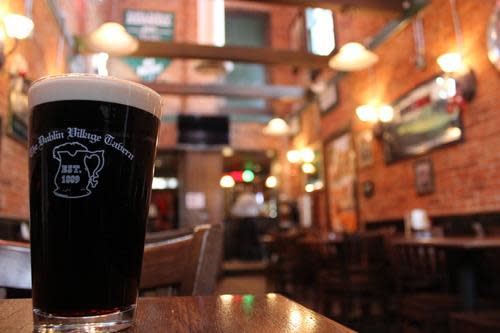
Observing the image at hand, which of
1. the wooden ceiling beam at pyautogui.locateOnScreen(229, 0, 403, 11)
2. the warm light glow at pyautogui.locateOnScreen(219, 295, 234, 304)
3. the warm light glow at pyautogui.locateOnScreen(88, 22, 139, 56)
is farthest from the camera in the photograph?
the wooden ceiling beam at pyautogui.locateOnScreen(229, 0, 403, 11)

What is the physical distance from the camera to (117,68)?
948 cm

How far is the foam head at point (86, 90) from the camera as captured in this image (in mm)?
436

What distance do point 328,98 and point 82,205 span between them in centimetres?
816

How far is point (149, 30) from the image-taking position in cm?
877

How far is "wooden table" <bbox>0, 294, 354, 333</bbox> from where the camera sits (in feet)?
1.25

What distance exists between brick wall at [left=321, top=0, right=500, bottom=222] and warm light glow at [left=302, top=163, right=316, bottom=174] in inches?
88.0

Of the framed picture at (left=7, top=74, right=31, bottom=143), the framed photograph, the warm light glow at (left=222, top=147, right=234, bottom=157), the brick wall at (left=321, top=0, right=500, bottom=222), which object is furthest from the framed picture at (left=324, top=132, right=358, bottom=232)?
the framed picture at (left=7, top=74, right=31, bottom=143)

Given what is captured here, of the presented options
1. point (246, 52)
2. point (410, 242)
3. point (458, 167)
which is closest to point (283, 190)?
point (246, 52)

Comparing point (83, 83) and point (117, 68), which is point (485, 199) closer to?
point (83, 83)

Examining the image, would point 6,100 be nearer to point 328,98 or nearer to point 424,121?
point 424,121

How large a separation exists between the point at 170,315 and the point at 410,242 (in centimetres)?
313

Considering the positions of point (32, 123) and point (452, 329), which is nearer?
point (32, 123)

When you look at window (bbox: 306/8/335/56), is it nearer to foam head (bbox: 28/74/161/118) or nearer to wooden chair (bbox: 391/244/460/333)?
wooden chair (bbox: 391/244/460/333)

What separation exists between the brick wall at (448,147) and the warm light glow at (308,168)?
88.0 inches
